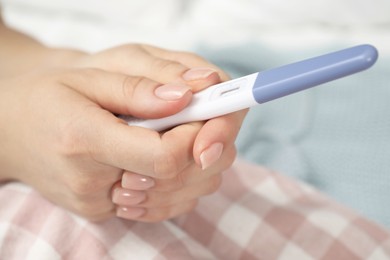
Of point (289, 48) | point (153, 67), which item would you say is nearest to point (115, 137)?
point (153, 67)

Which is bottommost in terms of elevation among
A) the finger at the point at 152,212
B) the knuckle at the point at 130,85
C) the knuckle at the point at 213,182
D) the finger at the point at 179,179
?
the finger at the point at 152,212

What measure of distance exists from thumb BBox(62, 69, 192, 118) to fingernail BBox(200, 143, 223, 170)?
41 millimetres

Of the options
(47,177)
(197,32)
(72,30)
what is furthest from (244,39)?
(47,177)

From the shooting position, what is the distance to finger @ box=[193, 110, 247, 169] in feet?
1.40

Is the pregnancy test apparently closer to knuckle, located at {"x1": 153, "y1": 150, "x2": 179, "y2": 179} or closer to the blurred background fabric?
knuckle, located at {"x1": 153, "y1": 150, "x2": 179, "y2": 179}

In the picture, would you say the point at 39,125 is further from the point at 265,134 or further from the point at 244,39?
the point at 244,39

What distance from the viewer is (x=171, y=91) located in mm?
440

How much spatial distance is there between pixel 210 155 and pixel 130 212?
0.13 m

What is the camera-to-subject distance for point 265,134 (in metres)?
0.75

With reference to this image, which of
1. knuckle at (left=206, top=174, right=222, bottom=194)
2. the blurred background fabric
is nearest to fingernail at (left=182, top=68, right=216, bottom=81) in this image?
knuckle at (left=206, top=174, right=222, bottom=194)

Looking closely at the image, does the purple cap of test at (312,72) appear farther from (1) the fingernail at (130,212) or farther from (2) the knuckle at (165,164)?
(1) the fingernail at (130,212)

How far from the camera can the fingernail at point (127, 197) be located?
1.63 ft

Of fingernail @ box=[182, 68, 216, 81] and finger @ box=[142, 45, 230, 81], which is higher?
fingernail @ box=[182, 68, 216, 81]

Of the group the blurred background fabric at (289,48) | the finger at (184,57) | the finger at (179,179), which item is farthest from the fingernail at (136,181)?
the blurred background fabric at (289,48)
